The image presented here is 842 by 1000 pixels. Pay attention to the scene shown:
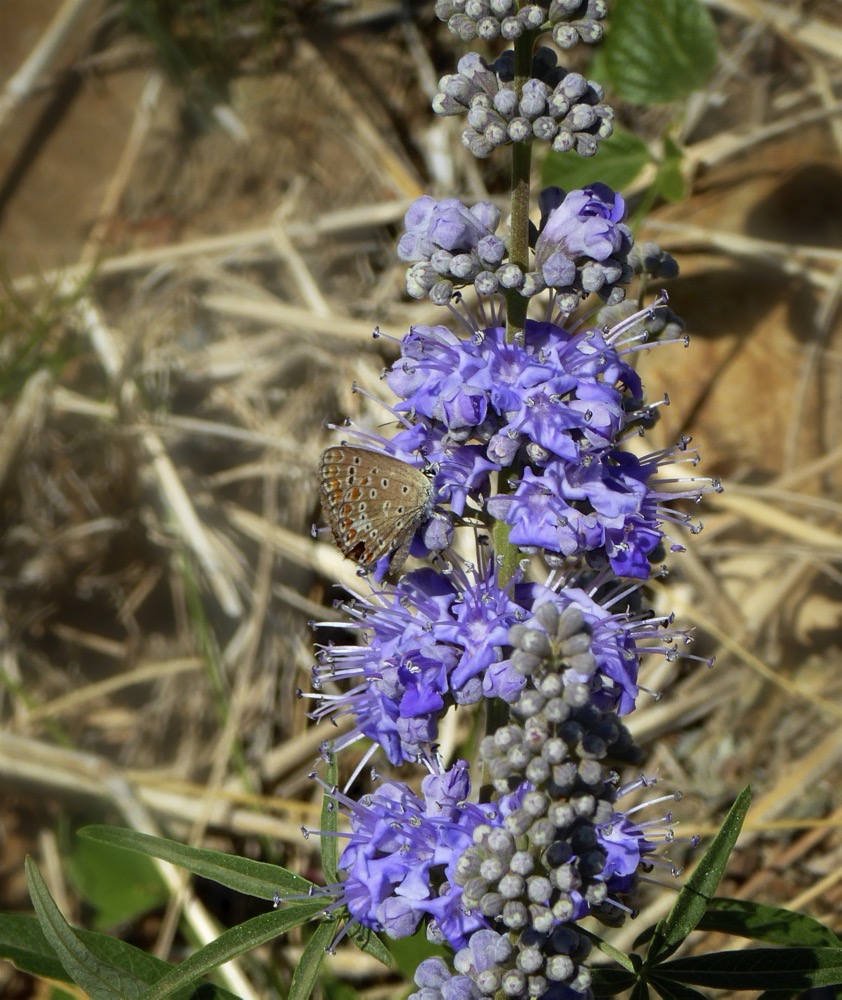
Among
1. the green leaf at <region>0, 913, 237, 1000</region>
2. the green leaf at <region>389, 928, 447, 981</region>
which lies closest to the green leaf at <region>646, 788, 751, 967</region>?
the green leaf at <region>389, 928, 447, 981</region>

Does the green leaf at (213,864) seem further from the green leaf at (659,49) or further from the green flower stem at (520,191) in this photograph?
the green leaf at (659,49)

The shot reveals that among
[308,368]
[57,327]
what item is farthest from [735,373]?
[57,327]

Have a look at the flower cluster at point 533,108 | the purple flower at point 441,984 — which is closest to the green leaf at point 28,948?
the purple flower at point 441,984

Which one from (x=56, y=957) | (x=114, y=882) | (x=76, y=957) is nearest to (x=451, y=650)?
(x=76, y=957)

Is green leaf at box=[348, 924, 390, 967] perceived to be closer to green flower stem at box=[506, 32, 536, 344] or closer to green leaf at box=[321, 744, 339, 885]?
green leaf at box=[321, 744, 339, 885]

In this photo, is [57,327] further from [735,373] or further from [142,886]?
[735,373]

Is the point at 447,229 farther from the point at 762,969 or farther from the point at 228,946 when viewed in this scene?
the point at 762,969
